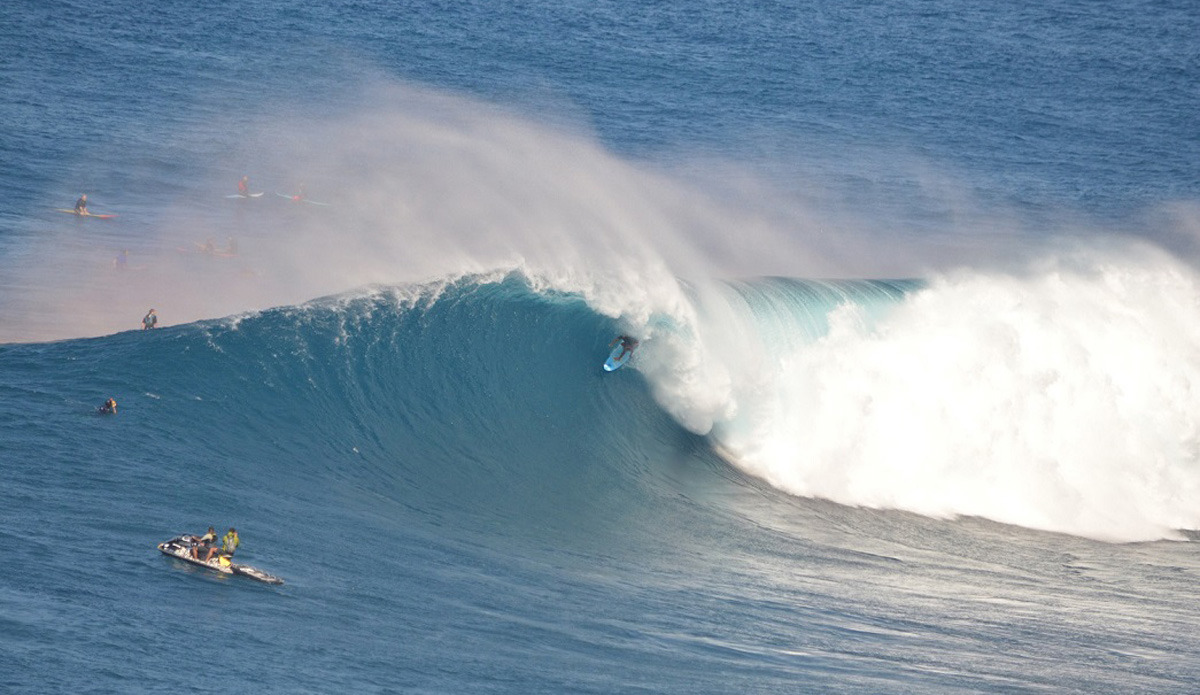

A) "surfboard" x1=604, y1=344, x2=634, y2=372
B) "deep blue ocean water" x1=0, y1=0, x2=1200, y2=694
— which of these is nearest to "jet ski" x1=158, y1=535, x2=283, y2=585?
"deep blue ocean water" x1=0, y1=0, x2=1200, y2=694

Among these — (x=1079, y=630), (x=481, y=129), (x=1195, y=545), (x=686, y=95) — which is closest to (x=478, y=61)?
(x=686, y=95)

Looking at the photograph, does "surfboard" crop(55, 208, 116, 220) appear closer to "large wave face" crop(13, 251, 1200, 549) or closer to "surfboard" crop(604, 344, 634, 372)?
"large wave face" crop(13, 251, 1200, 549)

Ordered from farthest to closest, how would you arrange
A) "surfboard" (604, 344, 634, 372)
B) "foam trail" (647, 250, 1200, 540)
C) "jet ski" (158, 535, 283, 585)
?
"surfboard" (604, 344, 634, 372), "foam trail" (647, 250, 1200, 540), "jet ski" (158, 535, 283, 585)

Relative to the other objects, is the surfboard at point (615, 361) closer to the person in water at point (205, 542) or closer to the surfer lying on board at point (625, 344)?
the surfer lying on board at point (625, 344)

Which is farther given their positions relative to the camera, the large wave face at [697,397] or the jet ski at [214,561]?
the large wave face at [697,397]

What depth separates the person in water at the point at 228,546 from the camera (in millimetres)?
18797

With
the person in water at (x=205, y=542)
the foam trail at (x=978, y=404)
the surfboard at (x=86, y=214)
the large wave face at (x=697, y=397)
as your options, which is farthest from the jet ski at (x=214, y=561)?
the surfboard at (x=86, y=214)

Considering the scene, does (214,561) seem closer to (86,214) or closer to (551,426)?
(551,426)

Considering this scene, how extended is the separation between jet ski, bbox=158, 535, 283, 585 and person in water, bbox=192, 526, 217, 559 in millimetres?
40

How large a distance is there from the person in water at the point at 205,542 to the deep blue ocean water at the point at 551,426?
1.51 feet

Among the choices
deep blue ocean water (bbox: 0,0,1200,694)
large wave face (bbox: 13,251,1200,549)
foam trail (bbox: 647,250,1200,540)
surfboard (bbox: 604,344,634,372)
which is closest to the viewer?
deep blue ocean water (bbox: 0,0,1200,694)

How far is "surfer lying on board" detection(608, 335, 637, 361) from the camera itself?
27453 millimetres

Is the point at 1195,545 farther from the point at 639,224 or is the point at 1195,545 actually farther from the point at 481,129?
the point at 481,129

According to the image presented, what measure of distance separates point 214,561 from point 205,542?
1.11 feet
